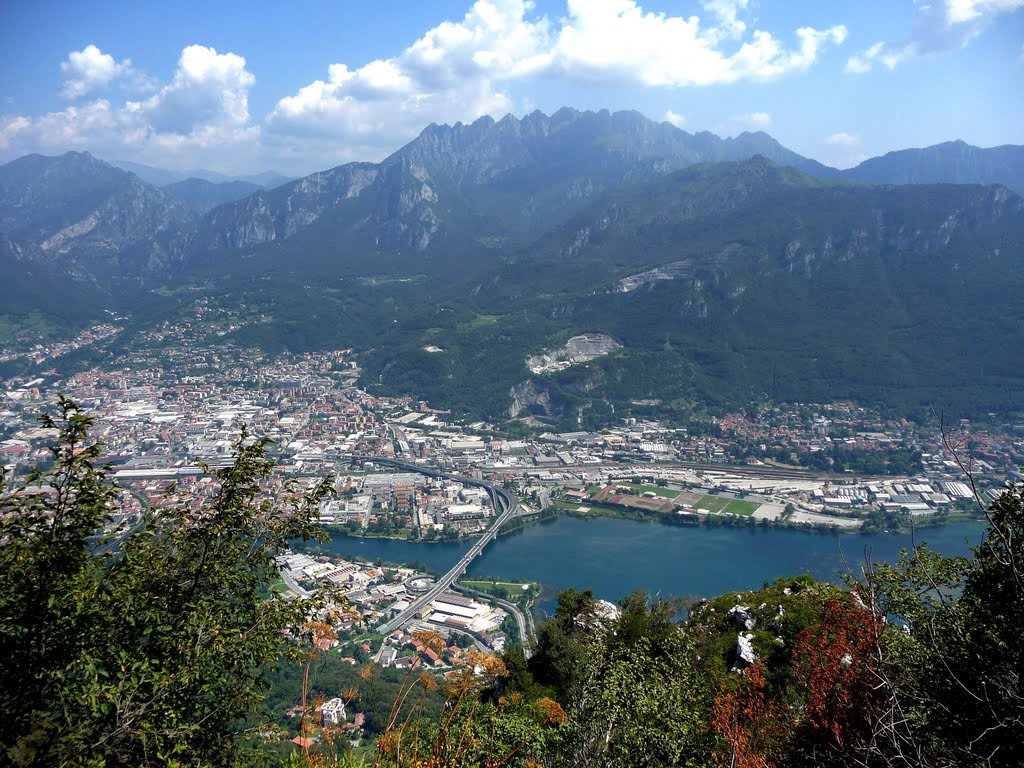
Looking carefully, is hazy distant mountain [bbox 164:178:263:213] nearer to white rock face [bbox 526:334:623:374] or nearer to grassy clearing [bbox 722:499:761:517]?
white rock face [bbox 526:334:623:374]

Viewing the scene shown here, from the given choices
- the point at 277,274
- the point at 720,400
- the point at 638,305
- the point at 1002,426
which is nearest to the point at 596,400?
the point at 720,400

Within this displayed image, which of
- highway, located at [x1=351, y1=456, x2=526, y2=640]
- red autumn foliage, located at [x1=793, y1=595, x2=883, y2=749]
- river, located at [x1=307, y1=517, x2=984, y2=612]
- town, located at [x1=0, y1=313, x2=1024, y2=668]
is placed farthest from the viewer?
river, located at [x1=307, y1=517, x2=984, y2=612]

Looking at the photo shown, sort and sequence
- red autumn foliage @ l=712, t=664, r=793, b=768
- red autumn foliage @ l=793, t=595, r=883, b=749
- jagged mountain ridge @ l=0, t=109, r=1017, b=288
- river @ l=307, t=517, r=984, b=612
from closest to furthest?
red autumn foliage @ l=793, t=595, r=883, b=749 → red autumn foliage @ l=712, t=664, r=793, b=768 → river @ l=307, t=517, r=984, b=612 → jagged mountain ridge @ l=0, t=109, r=1017, b=288

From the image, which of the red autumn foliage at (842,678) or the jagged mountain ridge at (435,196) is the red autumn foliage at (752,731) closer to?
the red autumn foliage at (842,678)

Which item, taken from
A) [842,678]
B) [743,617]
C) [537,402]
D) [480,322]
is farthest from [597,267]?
[842,678]

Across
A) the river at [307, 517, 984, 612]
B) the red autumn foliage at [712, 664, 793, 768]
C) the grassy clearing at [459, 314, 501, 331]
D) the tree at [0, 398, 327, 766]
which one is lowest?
the river at [307, 517, 984, 612]

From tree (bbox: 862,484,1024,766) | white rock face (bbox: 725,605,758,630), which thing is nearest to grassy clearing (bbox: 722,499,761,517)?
white rock face (bbox: 725,605,758,630)
